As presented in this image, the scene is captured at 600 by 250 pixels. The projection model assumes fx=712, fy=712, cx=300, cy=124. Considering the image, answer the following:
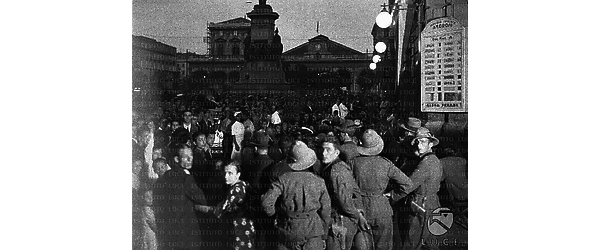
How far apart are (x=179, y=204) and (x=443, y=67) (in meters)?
1.14

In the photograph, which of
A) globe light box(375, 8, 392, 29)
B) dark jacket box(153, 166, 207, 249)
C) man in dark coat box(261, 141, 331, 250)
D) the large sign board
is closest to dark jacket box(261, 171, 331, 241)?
man in dark coat box(261, 141, 331, 250)

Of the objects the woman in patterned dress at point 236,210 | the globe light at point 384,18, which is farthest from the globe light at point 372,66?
the woman in patterned dress at point 236,210

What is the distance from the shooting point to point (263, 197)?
2660mm

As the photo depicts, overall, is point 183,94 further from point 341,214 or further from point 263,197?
point 341,214

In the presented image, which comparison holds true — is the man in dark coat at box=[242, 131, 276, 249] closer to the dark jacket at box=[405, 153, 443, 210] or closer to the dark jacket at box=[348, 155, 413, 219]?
the dark jacket at box=[348, 155, 413, 219]

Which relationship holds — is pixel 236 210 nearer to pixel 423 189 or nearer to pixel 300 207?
pixel 300 207

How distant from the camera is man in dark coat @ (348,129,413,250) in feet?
8.80

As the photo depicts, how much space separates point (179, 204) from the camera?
2.76m

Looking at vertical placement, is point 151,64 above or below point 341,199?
above

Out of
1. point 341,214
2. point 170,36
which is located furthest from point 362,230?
point 170,36

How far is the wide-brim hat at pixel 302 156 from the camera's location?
8.73ft

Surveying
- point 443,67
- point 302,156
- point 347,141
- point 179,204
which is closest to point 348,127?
point 347,141

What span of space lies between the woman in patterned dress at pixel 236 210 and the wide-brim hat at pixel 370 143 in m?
0.46

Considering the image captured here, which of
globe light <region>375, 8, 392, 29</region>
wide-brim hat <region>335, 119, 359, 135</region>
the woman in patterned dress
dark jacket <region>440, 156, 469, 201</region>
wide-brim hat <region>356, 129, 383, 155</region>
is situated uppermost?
globe light <region>375, 8, 392, 29</region>
